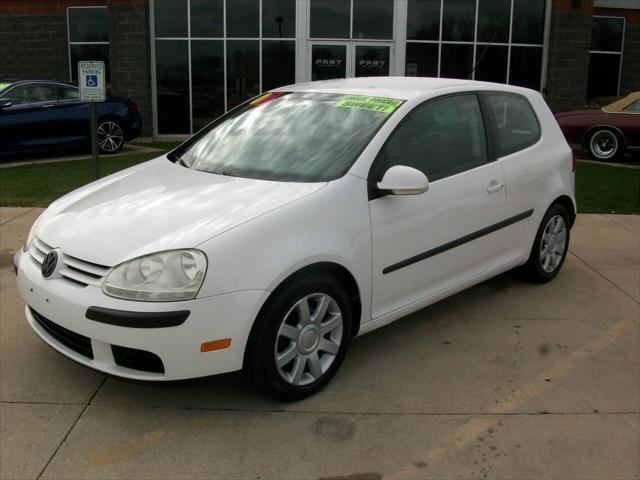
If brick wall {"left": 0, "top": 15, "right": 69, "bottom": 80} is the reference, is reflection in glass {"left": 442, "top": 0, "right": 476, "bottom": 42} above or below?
above

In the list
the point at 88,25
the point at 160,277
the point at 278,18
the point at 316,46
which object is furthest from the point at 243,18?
the point at 160,277

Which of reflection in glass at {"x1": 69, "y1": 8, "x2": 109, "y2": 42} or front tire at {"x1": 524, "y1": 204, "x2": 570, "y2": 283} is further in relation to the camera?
reflection in glass at {"x1": 69, "y1": 8, "x2": 109, "y2": 42}

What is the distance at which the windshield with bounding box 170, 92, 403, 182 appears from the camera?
3.83 metres

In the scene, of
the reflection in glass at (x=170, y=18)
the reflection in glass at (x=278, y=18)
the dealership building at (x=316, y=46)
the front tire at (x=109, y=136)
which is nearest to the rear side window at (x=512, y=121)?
the front tire at (x=109, y=136)

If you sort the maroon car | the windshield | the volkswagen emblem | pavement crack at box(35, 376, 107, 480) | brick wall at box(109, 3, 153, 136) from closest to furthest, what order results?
pavement crack at box(35, 376, 107, 480), the volkswagen emblem, the windshield, the maroon car, brick wall at box(109, 3, 153, 136)

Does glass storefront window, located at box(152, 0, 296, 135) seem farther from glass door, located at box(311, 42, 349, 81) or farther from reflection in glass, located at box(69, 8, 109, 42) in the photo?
reflection in glass, located at box(69, 8, 109, 42)

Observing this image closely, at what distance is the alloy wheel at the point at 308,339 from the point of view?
3365 millimetres

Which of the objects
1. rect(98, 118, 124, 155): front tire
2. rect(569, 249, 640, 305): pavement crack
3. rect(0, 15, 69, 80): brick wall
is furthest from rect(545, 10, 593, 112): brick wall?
rect(0, 15, 69, 80): brick wall

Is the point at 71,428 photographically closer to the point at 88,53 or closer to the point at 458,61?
the point at 458,61

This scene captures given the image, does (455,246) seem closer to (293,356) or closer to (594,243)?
(293,356)

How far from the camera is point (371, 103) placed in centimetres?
416

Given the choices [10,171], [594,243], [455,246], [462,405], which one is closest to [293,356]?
[462,405]

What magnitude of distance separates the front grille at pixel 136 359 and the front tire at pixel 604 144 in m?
12.5

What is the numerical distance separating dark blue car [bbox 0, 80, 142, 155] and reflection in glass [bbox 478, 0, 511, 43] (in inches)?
362
